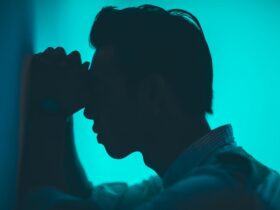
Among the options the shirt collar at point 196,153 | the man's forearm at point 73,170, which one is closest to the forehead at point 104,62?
the man's forearm at point 73,170

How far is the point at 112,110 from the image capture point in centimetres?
112

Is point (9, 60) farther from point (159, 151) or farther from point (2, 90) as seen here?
point (159, 151)

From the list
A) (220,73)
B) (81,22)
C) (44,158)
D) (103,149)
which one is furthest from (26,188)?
(220,73)

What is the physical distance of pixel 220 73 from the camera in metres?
1.20

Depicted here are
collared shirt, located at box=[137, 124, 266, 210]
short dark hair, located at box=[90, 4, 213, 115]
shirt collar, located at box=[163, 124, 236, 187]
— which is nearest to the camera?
collared shirt, located at box=[137, 124, 266, 210]

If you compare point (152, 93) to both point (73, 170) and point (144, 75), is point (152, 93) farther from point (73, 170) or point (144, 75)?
point (73, 170)

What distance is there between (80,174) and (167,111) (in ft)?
0.94

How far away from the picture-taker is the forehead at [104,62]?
1.12 meters

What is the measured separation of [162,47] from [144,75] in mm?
87

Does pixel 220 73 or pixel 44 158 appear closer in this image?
pixel 44 158

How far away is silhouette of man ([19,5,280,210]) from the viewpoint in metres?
1.09

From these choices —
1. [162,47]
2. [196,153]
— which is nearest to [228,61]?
[162,47]

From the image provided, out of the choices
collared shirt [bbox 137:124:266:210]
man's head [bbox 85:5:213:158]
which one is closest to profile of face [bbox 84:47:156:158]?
man's head [bbox 85:5:213:158]

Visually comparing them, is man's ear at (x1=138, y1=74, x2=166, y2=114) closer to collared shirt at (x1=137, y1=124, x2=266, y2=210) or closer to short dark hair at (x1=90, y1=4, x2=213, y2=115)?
short dark hair at (x1=90, y1=4, x2=213, y2=115)
